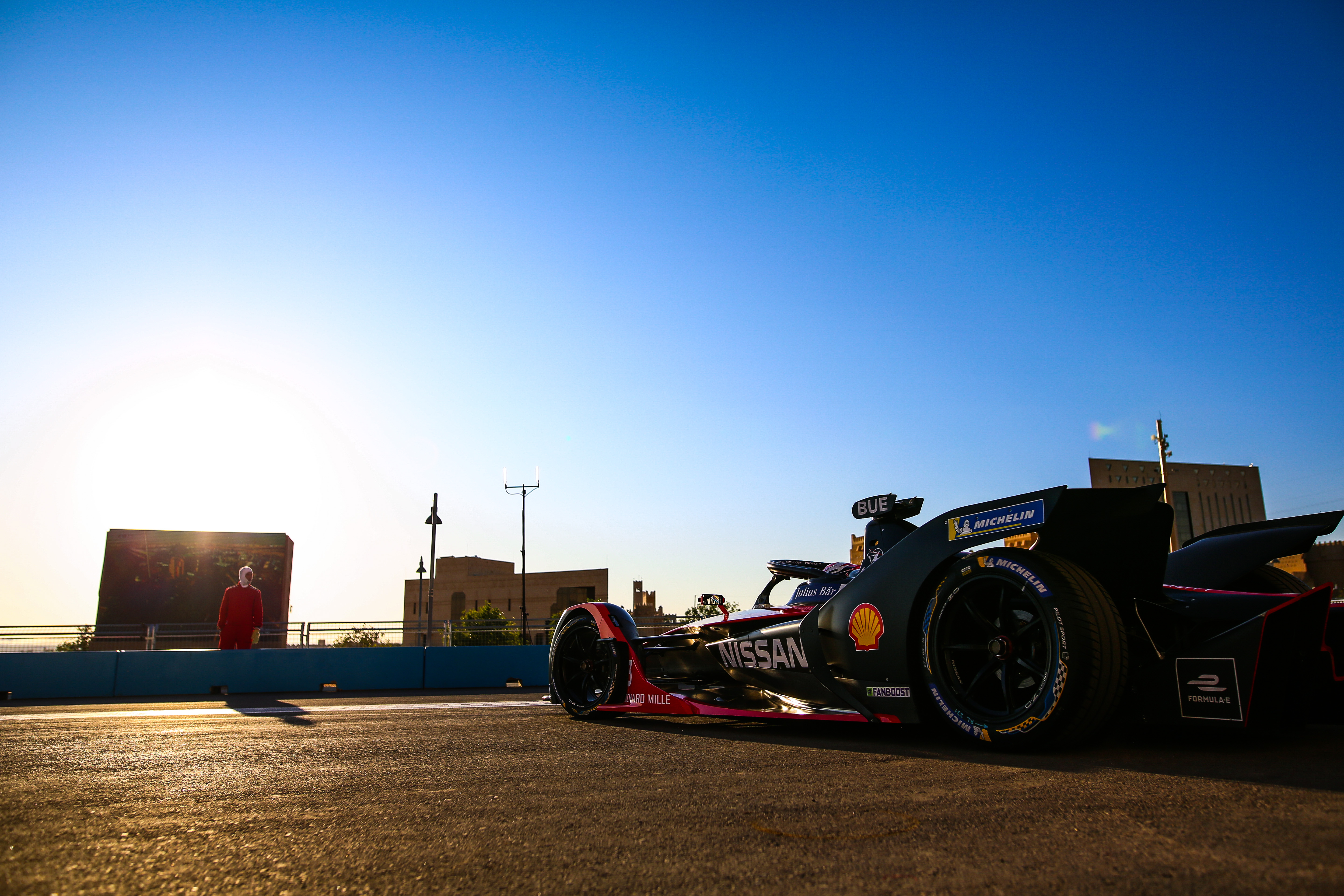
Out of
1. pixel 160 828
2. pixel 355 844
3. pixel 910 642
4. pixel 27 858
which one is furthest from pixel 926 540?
pixel 27 858

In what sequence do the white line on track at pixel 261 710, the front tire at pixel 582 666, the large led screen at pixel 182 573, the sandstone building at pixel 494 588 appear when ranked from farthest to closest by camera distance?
the sandstone building at pixel 494 588, the large led screen at pixel 182 573, the white line on track at pixel 261 710, the front tire at pixel 582 666

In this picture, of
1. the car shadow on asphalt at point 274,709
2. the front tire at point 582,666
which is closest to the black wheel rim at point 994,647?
the front tire at point 582,666

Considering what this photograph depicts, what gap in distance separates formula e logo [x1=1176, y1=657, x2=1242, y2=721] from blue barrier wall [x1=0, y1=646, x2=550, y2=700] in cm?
1182

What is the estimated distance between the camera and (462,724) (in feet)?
17.4

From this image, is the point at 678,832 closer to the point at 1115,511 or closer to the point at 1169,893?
the point at 1169,893

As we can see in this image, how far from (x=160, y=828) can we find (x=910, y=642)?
3175 mm

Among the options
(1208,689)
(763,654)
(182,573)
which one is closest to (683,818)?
(1208,689)

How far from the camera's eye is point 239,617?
1127cm

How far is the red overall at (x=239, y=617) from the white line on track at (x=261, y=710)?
12.3 ft

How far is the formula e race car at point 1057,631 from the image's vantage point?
10.2ft

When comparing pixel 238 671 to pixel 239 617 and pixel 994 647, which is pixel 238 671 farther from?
pixel 994 647

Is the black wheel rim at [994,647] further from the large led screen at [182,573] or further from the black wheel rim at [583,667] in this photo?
the large led screen at [182,573]

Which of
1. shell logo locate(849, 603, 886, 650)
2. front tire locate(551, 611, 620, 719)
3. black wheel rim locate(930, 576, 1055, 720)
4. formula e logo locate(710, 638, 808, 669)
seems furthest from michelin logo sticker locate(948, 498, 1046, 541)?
front tire locate(551, 611, 620, 719)

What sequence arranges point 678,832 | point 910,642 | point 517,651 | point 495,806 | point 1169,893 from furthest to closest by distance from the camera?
point 517,651, point 910,642, point 495,806, point 678,832, point 1169,893
